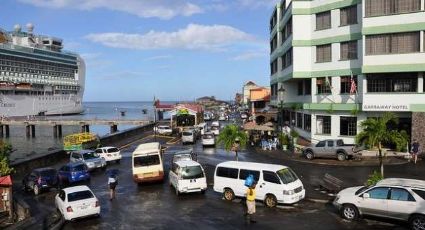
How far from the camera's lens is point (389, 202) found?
17.0 metres

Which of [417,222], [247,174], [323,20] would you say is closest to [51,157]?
[247,174]

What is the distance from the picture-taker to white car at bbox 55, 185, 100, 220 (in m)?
19.7

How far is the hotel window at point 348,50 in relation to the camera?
39.9 meters

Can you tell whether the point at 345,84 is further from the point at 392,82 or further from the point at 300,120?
the point at 300,120

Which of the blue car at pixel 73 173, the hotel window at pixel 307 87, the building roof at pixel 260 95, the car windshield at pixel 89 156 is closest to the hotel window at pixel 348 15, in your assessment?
the hotel window at pixel 307 87

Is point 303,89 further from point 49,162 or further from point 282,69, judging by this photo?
point 49,162

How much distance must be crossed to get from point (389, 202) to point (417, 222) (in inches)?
48.2

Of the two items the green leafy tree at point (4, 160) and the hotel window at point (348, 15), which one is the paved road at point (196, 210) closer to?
the green leafy tree at point (4, 160)

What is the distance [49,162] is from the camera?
41.6m

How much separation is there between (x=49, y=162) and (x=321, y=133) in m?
25.9

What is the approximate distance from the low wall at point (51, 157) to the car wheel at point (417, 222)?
95.9 ft

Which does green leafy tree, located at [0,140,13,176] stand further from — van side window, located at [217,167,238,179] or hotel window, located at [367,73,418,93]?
hotel window, located at [367,73,418,93]

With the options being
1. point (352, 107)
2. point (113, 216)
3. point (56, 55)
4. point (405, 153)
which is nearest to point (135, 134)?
point (352, 107)

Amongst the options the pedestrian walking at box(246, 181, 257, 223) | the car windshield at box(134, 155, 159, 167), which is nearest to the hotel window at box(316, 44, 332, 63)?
the car windshield at box(134, 155, 159, 167)
